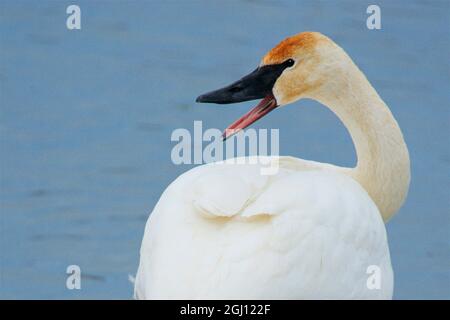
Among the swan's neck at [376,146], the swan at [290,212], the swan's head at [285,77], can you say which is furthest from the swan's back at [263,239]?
the swan's head at [285,77]

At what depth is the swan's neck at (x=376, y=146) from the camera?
505 cm

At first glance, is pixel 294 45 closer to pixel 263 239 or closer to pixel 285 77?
pixel 285 77

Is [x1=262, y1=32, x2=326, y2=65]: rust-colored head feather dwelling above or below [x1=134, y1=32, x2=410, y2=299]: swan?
above

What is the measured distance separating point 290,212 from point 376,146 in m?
0.68

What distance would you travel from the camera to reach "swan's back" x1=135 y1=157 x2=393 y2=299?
4340mm

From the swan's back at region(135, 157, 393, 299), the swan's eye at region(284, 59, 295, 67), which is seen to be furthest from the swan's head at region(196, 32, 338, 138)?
the swan's back at region(135, 157, 393, 299)

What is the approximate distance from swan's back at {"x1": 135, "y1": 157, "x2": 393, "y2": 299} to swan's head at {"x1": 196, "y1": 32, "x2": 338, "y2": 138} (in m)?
0.40

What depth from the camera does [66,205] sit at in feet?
20.8

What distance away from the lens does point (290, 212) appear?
449 centimetres

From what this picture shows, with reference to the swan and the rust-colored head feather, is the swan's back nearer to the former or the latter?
the swan

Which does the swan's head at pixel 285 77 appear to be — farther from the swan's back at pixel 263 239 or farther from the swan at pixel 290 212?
the swan's back at pixel 263 239

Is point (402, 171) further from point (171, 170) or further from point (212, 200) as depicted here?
point (171, 170)

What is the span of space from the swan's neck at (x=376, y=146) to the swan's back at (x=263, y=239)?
23 centimetres

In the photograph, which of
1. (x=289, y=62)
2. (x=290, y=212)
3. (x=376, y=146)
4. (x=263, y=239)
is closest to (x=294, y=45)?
(x=289, y=62)
